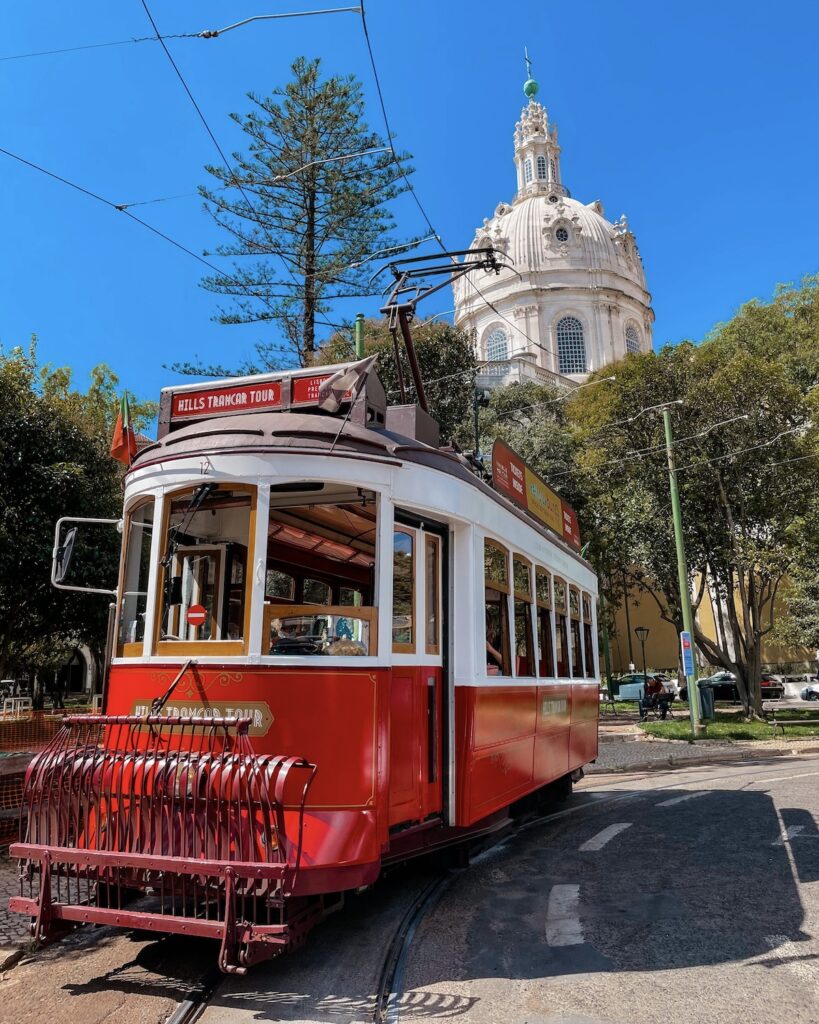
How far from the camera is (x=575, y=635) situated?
934cm

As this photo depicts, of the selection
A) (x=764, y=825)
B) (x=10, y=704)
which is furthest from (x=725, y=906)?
(x=10, y=704)

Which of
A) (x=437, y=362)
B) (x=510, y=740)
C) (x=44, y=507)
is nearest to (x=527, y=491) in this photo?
(x=510, y=740)

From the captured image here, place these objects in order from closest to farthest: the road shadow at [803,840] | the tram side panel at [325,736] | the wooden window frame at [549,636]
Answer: the tram side panel at [325,736] → the road shadow at [803,840] → the wooden window frame at [549,636]

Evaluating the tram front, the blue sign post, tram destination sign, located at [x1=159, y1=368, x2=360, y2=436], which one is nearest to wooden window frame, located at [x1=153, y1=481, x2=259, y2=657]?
the tram front

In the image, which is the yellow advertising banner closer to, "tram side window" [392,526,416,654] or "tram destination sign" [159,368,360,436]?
"tram side window" [392,526,416,654]

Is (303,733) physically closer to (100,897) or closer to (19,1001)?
(100,897)

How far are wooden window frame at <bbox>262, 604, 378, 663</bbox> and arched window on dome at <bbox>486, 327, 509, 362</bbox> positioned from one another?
2437 inches

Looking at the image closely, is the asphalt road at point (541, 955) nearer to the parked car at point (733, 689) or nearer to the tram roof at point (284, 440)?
the tram roof at point (284, 440)

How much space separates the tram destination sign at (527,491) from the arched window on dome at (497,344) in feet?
186

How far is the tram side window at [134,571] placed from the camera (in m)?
5.31

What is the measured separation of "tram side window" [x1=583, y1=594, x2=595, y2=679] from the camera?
32.9ft

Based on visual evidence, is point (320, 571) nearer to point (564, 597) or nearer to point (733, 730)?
point (564, 597)

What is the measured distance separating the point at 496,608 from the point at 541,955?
2.62 meters

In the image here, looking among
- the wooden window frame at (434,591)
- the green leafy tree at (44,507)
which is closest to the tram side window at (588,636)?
the wooden window frame at (434,591)
